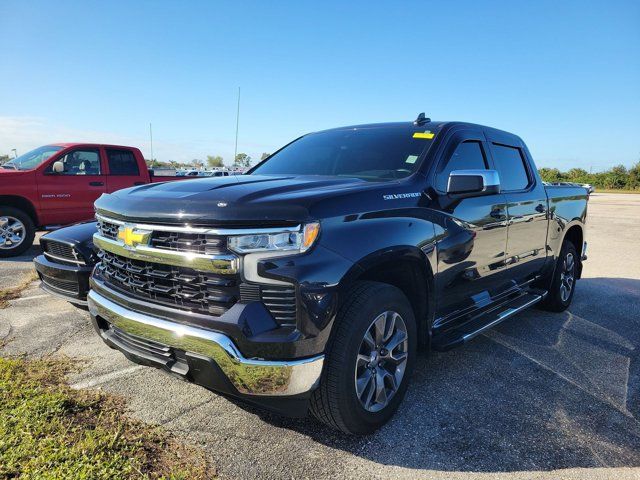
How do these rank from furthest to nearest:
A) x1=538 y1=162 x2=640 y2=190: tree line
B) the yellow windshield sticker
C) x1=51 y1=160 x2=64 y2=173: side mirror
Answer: x1=538 y1=162 x2=640 y2=190: tree line
x1=51 y1=160 x2=64 y2=173: side mirror
the yellow windshield sticker

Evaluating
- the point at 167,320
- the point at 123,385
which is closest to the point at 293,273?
the point at 167,320

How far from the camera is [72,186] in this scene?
8.67m

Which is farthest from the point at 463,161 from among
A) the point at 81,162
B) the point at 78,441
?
the point at 81,162

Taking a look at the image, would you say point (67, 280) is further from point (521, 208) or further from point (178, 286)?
point (521, 208)

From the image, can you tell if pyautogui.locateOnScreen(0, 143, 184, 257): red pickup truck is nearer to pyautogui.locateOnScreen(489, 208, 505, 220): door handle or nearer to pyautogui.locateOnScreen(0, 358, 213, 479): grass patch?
pyautogui.locateOnScreen(0, 358, 213, 479): grass patch

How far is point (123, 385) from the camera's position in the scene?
3213 millimetres

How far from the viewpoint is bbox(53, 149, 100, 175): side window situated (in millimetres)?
8672

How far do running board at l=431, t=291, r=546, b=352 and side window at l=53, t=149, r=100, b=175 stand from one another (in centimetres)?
783

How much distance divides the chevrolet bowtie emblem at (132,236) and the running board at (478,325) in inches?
76.2

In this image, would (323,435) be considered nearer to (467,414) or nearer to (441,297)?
(467,414)

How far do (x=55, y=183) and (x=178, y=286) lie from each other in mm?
7437

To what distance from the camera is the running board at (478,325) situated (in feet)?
10.3

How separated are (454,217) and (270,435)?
6.06 feet

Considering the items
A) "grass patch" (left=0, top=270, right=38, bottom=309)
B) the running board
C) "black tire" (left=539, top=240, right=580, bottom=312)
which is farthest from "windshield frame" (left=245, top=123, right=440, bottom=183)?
"grass patch" (left=0, top=270, right=38, bottom=309)
